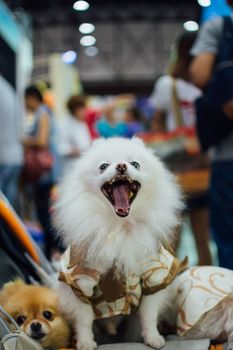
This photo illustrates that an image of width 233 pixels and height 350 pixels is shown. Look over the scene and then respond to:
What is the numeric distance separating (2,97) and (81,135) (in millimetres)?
1619

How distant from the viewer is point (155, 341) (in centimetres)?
124

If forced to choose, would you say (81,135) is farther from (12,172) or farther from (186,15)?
(186,15)

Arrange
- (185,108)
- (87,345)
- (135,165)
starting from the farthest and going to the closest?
(185,108) < (135,165) < (87,345)

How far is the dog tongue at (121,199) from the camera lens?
1259mm

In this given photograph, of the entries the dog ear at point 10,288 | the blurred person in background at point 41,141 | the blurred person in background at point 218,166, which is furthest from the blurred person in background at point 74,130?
the dog ear at point 10,288

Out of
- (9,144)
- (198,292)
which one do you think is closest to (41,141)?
(9,144)

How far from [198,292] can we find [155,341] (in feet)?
0.57

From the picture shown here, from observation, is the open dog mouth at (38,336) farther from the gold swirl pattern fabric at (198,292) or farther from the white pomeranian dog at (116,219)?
the gold swirl pattern fabric at (198,292)

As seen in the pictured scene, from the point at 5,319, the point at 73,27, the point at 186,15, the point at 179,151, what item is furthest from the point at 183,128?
the point at 73,27

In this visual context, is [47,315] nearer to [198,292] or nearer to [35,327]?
[35,327]

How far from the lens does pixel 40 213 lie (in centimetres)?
371

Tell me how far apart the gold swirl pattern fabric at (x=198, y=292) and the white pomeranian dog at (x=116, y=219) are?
62 mm

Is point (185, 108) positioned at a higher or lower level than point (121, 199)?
higher

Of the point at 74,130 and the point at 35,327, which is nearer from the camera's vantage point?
the point at 35,327
